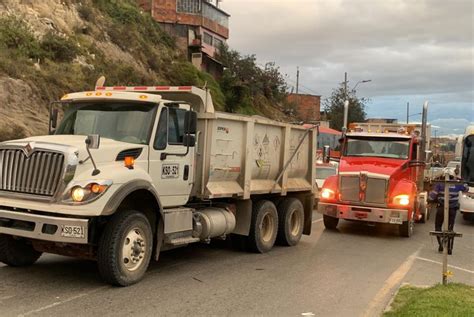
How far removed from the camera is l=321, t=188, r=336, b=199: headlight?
13594 millimetres

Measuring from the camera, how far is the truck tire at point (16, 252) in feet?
25.1

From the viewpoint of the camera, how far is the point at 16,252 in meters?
7.77

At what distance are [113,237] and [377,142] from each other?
31.0 ft

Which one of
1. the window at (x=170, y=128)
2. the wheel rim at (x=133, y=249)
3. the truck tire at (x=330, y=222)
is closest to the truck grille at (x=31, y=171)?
the wheel rim at (x=133, y=249)

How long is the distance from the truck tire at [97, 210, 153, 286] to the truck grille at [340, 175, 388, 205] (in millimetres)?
7064

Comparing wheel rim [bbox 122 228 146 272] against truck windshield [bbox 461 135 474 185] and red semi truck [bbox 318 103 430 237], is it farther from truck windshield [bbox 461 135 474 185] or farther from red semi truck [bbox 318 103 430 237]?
red semi truck [bbox 318 103 430 237]

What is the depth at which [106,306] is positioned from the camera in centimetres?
614

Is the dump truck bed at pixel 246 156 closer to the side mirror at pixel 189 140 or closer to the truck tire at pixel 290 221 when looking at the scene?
the truck tire at pixel 290 221

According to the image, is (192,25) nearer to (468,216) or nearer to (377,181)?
(468,216)

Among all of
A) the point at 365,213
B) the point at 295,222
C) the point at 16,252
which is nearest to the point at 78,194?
the point at 16,252

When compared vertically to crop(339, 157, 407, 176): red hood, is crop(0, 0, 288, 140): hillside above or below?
above

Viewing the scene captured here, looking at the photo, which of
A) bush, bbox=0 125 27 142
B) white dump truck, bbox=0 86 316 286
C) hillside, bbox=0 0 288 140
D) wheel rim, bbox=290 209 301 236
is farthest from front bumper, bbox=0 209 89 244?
bush, bbox=0 125 27 142

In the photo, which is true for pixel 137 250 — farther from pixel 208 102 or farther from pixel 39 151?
pixel 208 102

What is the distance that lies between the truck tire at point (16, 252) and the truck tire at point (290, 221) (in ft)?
15.9
